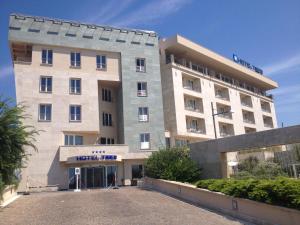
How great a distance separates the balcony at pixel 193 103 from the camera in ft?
158

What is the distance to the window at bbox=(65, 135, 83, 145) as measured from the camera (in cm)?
3842

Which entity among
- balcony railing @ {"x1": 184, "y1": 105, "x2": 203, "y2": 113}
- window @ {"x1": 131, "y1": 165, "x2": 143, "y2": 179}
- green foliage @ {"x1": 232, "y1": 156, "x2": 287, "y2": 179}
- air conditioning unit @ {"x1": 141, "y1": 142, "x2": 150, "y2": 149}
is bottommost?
green foliage @ {"x1": 232, "y1": 156, "x2": 287, "y2": 179}

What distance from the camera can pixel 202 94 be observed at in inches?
1953

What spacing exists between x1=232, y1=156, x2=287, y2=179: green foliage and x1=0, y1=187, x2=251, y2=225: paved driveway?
538 centimetres

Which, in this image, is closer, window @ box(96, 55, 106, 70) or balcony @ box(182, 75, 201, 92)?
window @ box(96, 55, 106, 70)

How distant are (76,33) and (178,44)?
14.2 m

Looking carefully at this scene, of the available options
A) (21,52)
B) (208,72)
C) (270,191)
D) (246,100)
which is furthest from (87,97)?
(246,100)

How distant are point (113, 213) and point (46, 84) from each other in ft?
83.8

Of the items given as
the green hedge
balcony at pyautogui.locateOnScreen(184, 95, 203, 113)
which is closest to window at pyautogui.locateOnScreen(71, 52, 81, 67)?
balcony at pyautogui.locateOnScreen(184, 95, 203, 113)

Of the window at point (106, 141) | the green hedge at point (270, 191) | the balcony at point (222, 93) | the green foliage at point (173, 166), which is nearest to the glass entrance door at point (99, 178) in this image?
the window at point (106, 141)

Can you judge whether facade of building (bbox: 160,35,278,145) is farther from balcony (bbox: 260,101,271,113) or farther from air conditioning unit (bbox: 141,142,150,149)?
balcony (bbox: 260,101,271,113)

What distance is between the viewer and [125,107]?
41.7 meters

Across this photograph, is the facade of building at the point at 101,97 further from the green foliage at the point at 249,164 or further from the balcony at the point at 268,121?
the balcony at the point at 268,121

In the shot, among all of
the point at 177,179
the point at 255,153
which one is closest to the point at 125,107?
the point at 177,179
